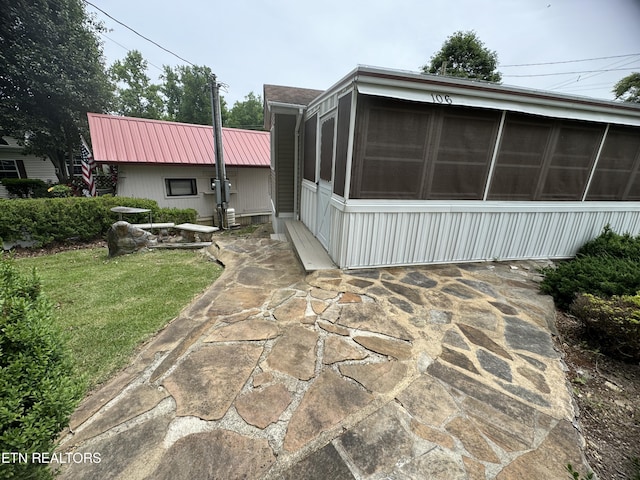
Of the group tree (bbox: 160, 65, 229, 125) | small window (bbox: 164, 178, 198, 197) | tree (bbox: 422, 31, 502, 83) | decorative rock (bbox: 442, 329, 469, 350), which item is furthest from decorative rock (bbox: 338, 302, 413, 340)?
tree (bbox: 160, 65, 229, 125)

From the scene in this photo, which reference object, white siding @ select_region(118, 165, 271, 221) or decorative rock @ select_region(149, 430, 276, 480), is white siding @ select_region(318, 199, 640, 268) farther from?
white siding @ select_region(118, 165, 271, 221)

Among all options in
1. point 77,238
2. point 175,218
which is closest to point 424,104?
point 175,218

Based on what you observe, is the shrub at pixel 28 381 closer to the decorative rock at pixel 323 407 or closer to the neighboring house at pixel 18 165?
the decorative rock at pixel 323 407

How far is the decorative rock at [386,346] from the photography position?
2.41 meters

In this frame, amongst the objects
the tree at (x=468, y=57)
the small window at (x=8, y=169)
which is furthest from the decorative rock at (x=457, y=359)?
the tree at (x=468, y=57)

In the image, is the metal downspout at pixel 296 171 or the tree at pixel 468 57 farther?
the tree at pixel 468 57

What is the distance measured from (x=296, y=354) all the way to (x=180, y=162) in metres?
10.8

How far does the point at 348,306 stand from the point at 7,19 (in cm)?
1861

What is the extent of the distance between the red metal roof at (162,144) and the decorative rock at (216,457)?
436 inches

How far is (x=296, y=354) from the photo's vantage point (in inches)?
93.2

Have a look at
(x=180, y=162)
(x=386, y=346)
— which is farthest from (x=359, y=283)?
(x=180, y=162)

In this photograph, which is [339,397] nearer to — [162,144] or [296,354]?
[296,354]

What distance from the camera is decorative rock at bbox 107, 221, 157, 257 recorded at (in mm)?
5750

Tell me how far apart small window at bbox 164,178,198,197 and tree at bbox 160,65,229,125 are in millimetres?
17046
